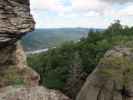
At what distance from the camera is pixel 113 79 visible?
65.2 ft

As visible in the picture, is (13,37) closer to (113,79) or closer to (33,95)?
(113,79)

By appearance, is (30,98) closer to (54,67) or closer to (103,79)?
(103,79)

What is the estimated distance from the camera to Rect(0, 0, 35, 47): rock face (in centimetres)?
1783

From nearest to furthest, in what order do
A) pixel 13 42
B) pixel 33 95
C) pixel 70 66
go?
pixel 33 95
pixel 13 42
pixel 70 66

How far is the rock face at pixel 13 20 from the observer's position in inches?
702

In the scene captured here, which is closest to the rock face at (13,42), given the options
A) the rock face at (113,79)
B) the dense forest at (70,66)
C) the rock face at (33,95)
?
the rock face at (33,95)

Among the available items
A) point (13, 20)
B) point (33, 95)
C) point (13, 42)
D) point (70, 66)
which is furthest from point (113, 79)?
point (70, 66)

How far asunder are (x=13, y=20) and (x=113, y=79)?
6315 mm

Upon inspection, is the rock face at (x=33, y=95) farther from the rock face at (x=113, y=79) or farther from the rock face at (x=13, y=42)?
the rock face at (x=113, y=79)

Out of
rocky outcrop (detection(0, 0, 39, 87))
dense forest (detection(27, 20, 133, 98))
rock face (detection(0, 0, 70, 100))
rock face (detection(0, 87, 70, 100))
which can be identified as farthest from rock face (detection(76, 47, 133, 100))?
dense forest (detection(27, 20, 133, 98))

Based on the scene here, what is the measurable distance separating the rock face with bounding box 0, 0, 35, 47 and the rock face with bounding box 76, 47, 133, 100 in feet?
15.6

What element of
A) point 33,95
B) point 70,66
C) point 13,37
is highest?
point 13,37

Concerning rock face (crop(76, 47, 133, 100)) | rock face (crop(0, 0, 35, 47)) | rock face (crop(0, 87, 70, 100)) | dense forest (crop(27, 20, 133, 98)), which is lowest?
dense forest (crop(27, 20, 133, 98))

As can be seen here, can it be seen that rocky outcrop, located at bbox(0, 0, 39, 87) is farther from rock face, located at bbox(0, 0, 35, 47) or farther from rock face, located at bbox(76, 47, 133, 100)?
rock face, located at bbox(76, 47, 133, 100)
